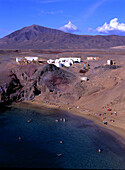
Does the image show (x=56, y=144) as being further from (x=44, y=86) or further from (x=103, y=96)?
(x=44, y=86)

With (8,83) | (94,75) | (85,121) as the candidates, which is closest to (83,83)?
(94,75)

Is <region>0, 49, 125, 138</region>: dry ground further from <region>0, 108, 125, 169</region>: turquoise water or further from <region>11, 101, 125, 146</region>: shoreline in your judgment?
<region>0, 108, 125, 169</region>: turquoise water

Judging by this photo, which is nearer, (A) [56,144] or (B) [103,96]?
(A) [56,144]

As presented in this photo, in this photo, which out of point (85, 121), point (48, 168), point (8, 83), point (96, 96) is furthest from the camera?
point (8, 83)

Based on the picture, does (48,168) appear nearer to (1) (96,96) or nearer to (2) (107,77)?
(1) (96,96)

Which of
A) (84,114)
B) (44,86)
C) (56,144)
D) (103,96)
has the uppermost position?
(44,86)

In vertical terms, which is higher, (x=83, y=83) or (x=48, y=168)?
(x=83, y=83)

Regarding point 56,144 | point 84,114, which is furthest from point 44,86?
point 56,144
